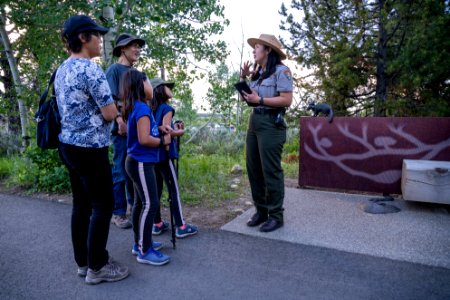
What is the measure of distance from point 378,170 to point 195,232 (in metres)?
2.78

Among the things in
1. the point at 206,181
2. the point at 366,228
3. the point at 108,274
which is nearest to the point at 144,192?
the point at 108,274

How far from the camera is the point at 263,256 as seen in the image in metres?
3.22

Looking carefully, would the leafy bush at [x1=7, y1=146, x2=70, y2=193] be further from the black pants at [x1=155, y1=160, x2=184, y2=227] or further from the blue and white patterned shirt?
the blue and white patterned shirt

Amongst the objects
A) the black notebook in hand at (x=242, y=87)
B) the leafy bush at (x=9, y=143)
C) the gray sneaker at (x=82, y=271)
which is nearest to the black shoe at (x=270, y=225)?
the black notebook in hand at (x=242, y=87)

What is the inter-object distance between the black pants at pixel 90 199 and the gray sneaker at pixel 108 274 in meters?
0.04

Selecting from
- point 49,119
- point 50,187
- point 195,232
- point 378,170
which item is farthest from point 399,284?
point 50,187

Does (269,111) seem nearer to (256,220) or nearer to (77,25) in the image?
(256,220)

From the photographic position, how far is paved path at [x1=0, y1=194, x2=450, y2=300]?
2.62 m

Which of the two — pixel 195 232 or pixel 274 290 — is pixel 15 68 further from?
pixel 274 290

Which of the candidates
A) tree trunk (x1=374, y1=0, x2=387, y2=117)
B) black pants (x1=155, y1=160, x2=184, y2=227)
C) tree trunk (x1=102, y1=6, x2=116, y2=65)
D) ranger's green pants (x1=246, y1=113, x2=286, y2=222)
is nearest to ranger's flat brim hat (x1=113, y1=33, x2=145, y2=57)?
black pants (x1=155, y1=160, x2=184, y2=227)

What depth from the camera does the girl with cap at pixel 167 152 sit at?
11.0 ft

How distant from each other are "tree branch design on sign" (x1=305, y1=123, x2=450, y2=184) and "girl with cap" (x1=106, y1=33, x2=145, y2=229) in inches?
108

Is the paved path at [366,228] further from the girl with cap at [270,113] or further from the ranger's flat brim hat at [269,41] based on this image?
the ranger's flat brim hat at [269,41]

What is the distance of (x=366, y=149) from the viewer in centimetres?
502
